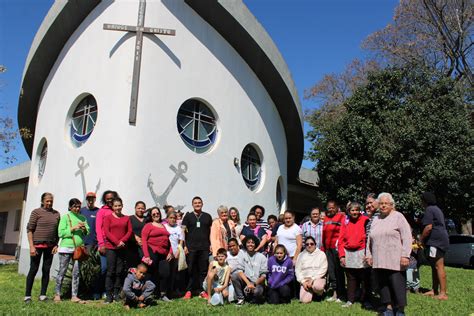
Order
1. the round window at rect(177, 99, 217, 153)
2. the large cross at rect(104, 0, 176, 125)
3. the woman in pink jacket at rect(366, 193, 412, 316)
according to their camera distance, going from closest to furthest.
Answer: the woman in pink jacket at rect(366, 193, 412, 316) < the large cross at rect(104, 0, 176, 125) < the round window at rect(177, 99, 217, 153)

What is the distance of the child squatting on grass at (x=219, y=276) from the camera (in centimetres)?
673

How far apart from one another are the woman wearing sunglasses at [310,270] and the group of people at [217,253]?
0.05 feet

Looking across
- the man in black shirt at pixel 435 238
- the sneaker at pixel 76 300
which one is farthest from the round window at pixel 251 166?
the sneaker at pixel 76 300

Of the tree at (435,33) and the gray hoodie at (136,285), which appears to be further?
the tree at (435,33)

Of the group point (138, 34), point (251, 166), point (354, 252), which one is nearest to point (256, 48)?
point (251, 166)

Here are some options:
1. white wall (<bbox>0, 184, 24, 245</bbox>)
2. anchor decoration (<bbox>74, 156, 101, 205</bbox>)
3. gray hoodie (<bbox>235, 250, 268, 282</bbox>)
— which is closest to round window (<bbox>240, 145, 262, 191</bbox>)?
anchor decoration (<bbox>74, 156, 101, 205</bbox>)

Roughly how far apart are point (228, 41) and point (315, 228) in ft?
19.7

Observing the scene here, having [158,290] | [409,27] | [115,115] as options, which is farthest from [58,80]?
[409,27]

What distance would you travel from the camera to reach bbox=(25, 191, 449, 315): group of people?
631cm

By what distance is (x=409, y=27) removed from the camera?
22.3 meters

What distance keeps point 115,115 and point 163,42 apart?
208 cm

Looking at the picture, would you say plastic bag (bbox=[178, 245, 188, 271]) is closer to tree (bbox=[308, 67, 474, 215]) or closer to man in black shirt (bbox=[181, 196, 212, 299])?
man in black shirt (bbox=[181, 196, 212, 299])

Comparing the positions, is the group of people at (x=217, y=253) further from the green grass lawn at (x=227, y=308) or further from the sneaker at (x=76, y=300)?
the green grass lawn at (x=227, y=308)

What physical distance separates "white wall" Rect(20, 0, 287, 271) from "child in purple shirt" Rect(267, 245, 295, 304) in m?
3.38
